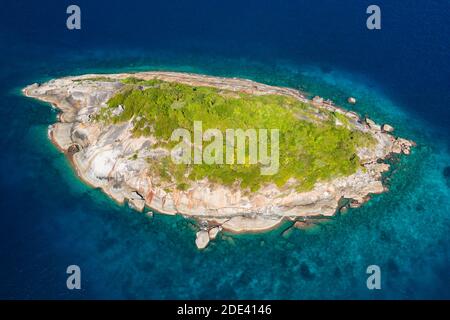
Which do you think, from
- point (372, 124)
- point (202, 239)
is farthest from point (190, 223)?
point (372, 124)

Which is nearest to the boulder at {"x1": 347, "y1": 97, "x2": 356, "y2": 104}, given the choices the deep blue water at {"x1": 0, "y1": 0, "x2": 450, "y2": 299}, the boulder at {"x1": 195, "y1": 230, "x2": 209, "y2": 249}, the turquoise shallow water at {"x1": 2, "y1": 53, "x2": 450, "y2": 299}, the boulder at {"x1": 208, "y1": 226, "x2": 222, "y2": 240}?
the deep blue water at {"x1": 0, "y1": 0, "x2": 450, "y2": 299}

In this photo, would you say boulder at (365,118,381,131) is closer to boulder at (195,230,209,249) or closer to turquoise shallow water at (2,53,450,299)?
turquoise shallow water at (2,53,450,299)

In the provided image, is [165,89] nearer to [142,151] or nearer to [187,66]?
[142,151]

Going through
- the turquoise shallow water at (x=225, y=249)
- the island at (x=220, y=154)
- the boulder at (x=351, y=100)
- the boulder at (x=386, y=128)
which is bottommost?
the turquoise shallow water at (x=225, y=249)

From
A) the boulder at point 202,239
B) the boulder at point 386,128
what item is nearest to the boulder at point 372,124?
the boulder at point 386,128

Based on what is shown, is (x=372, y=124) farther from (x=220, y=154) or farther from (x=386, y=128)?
(x=220, y=154)

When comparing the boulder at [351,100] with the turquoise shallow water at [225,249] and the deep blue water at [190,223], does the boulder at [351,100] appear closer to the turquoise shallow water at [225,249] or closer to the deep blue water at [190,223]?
the deep blue water at [190,223]
